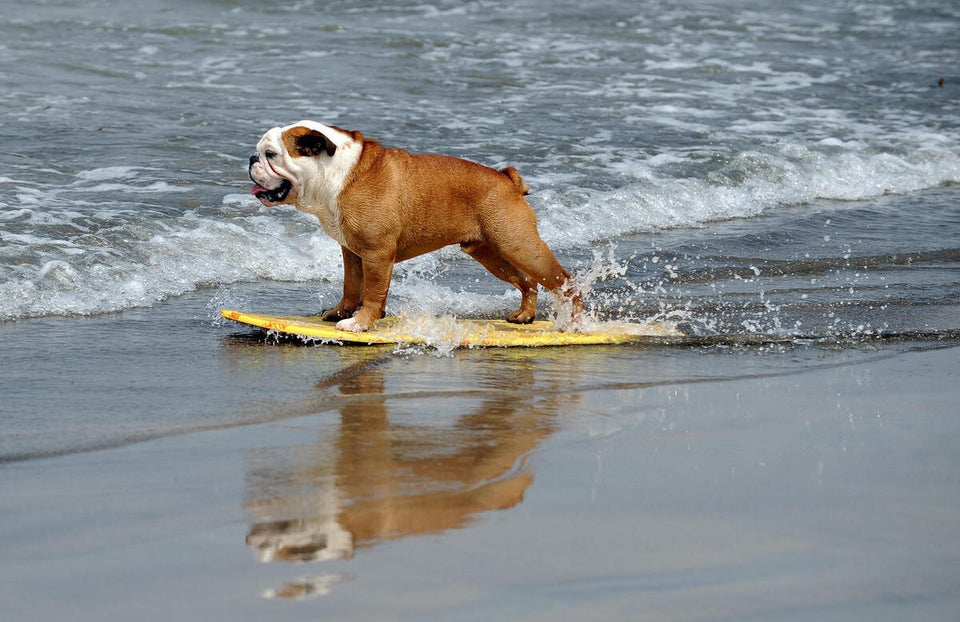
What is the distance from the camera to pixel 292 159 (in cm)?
667

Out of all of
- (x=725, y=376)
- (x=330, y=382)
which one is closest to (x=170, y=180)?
(x=330, y=382)

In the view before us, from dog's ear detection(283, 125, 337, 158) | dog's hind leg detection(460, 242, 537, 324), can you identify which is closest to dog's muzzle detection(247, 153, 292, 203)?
dog's ear detection(283, 125, 337, 158)

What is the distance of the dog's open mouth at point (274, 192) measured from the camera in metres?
6.75

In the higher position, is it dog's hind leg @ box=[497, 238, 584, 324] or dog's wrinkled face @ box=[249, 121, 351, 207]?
dog's wrinkled face @ box=[249, 121, 351, 207]

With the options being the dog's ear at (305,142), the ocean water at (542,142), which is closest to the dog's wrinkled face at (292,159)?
the dog's ear at (305,142)

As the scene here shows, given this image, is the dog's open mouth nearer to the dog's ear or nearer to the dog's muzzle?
the dog's muzzle

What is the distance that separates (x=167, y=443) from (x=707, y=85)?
1340 centimetres

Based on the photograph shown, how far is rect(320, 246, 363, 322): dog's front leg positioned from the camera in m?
7.29

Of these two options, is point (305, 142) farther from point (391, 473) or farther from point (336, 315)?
point (391, 473)

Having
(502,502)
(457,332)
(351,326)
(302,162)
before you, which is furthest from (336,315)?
(502,502)

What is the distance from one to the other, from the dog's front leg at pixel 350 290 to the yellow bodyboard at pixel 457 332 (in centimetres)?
9

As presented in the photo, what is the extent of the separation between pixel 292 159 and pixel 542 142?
6.58 metres

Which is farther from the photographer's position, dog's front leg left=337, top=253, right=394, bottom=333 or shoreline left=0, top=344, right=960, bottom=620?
dog's front leg left=337, top=253, right=394, bottom=333

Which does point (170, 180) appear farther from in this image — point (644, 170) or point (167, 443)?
point (167, 443)
